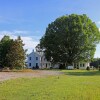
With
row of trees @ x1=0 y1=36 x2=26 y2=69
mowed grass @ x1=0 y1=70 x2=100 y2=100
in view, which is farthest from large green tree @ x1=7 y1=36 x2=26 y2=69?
mowed grass @ x1=0 y1=70 x2=100 y2=100

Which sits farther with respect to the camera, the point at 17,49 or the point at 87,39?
the point at 87,39

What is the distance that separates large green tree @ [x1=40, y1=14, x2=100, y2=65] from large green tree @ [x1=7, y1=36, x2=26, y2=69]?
2930 cm

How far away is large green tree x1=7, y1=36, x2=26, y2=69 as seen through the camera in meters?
65.1

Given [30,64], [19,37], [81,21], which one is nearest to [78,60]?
[81,21]

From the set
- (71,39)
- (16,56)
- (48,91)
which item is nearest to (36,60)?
(71,39)

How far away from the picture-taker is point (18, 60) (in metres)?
65.1

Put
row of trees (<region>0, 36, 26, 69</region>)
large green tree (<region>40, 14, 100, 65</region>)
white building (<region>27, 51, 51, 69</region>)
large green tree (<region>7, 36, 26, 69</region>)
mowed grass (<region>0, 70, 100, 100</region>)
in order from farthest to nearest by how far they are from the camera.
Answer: white building (<region>27, 51, 51, 69</region>), large green tree (<region>40, 14, 100, 65</region>), row of trees (<region>0, 36, 26, 69</region>), large green tree (<region>7, 36, 26, 69</region>), mowed grass (<region>0, 70, 100, 100</region>)

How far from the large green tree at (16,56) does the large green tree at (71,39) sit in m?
29.3

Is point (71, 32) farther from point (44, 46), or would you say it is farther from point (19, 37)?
point (19, 37)

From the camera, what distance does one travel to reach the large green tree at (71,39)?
93.8 meters

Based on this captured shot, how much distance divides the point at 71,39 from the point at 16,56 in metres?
32.1

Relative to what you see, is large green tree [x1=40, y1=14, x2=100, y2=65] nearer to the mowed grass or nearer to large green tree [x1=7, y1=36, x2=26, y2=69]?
large green tree [x1=7, y1=36, x2=26, y2=69]

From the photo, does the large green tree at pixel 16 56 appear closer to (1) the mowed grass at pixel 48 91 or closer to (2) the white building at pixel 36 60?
(1) the mowed grass at pixel 48 91

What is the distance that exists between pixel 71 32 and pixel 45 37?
31.6ft
